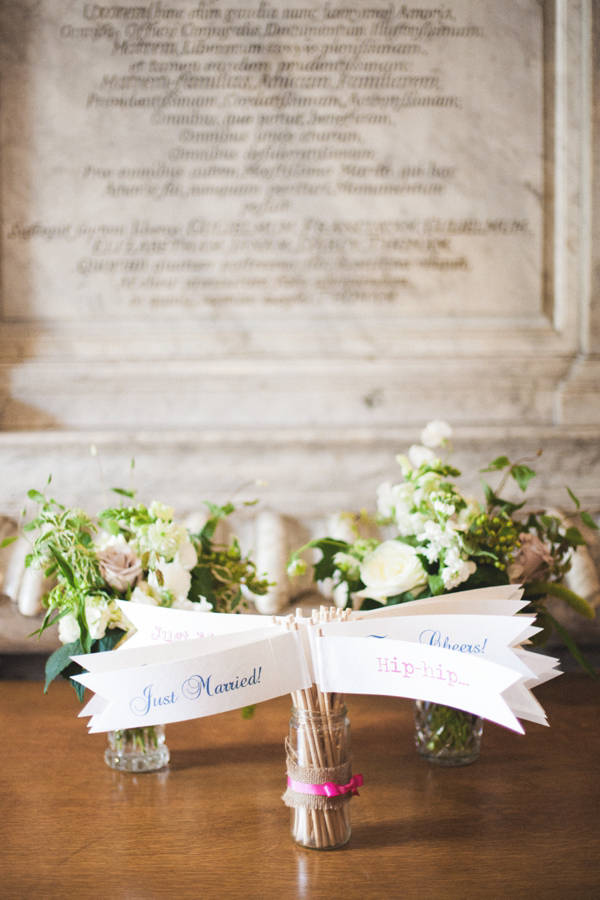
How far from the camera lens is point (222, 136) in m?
2.21

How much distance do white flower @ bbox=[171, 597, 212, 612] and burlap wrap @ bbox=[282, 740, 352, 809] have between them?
0.24 meters

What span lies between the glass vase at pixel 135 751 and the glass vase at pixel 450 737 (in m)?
0.36

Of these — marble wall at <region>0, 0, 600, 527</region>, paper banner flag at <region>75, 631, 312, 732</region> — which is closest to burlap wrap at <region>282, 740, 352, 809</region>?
paper banner flag at <region>75, 631, 312, 732</region>

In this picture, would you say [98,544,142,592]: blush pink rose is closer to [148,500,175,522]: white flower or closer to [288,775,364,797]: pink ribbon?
[148,500,175,522]: white flower

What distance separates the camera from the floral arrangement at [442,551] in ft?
3.14

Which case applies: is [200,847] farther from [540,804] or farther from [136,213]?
[136,213]

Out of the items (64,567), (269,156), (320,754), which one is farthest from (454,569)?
(269,156)

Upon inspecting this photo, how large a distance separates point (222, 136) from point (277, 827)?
1973mm

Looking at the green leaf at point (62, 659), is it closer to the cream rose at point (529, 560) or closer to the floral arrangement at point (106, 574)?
the floral arrangement at point (106, 574)

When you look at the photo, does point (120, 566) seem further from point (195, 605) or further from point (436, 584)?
point (436, 584)

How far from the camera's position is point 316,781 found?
759 mm

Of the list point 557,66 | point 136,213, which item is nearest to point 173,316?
point 136,213

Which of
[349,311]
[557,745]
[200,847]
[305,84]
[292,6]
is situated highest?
[292,6]

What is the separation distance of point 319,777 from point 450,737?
31cm
